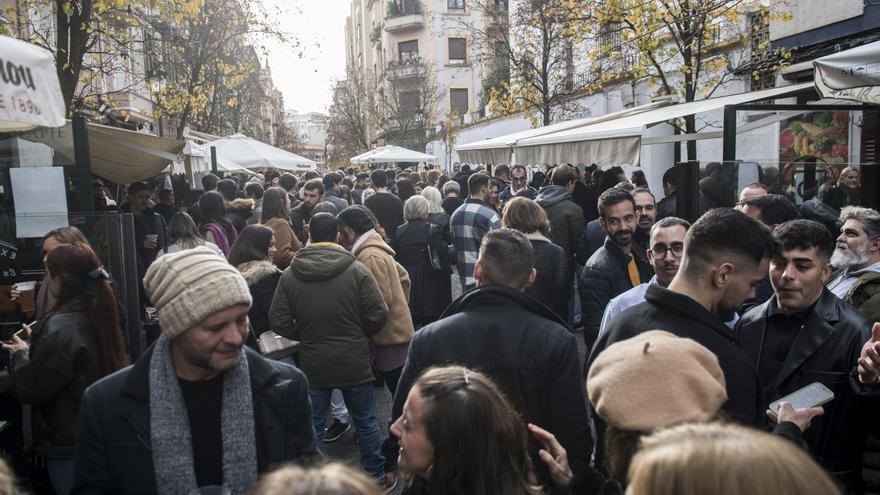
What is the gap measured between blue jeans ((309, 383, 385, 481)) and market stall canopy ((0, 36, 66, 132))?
240 centimetres

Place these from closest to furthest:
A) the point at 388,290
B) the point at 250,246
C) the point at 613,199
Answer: the point at 613,199 < the point at 250,246 < the point at 388,290

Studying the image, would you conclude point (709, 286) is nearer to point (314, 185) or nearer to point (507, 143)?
point (314, 185)

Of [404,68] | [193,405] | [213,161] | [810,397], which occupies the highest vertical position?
[404,68]

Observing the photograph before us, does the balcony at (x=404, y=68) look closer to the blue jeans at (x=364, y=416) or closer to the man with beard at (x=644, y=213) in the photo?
the man with beard at (x=644, y=213)

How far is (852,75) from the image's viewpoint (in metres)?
4.85

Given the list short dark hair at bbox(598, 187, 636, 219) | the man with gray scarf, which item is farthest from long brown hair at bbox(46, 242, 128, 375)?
short dark hair at bbox(598, 187, 636, 219)

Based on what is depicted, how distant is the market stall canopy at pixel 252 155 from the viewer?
53.9ft

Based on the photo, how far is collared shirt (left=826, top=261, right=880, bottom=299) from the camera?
3.94 meters

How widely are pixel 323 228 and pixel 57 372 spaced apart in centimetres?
207

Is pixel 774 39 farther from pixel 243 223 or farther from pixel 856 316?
pixel 856 316

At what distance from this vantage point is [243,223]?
859 centimetres

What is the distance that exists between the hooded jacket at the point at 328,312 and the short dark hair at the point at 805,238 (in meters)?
2.52

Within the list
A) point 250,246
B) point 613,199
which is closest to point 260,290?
point 250,246

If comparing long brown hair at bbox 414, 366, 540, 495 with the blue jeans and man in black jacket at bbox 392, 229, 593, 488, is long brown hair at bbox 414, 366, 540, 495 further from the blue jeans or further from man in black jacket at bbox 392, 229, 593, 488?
the blue jeans
